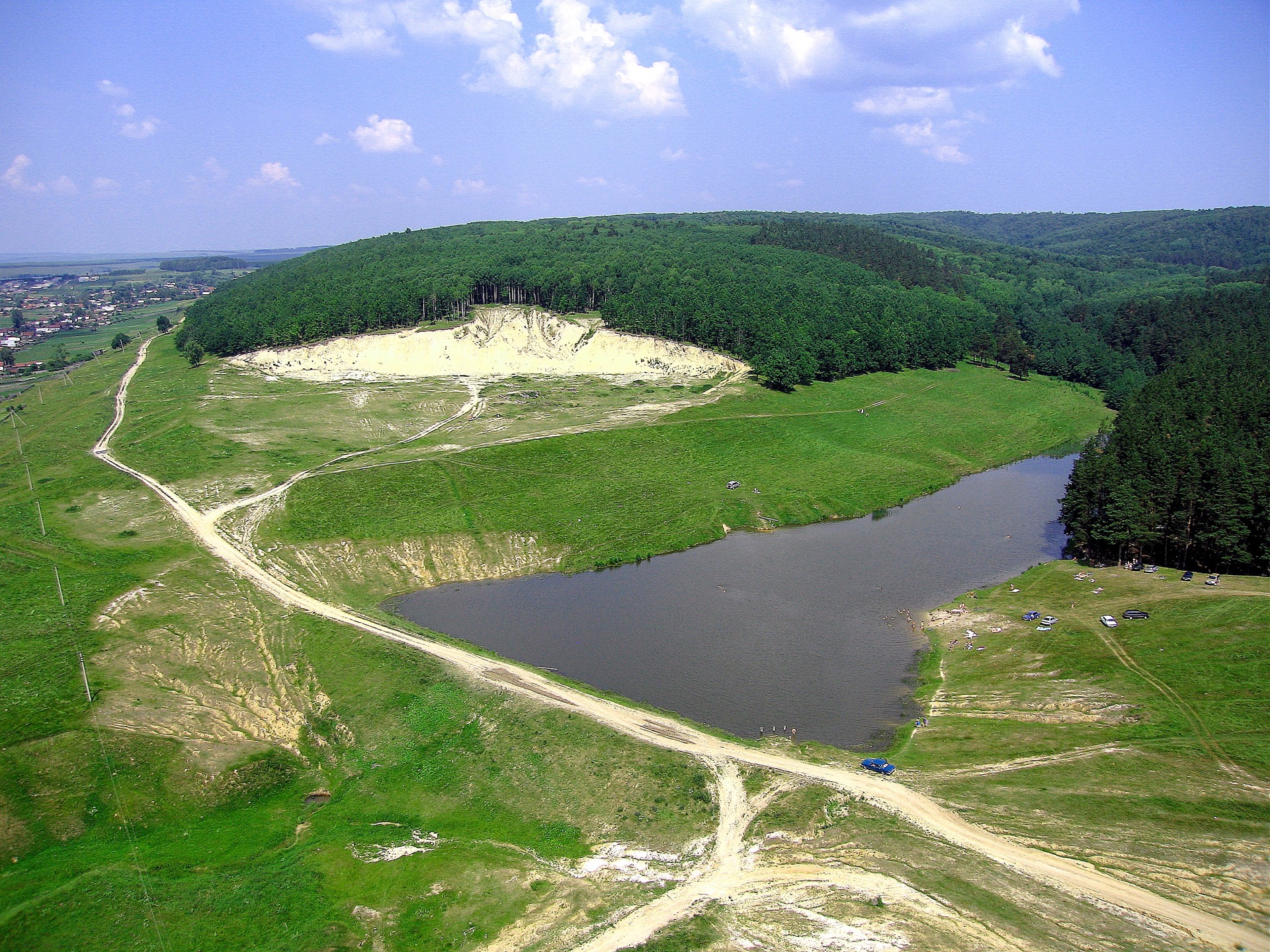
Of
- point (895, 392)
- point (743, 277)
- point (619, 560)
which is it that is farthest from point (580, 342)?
point (619, 560)

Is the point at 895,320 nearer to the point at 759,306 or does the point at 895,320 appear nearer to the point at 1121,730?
the point at 759,306

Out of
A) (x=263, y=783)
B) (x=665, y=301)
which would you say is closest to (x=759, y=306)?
(x=665, y=301)

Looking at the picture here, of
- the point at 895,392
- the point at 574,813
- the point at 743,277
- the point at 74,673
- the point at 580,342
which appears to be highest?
the point at 743,277

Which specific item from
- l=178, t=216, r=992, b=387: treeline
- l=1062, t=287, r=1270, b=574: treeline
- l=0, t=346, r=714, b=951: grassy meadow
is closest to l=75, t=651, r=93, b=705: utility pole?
l=0, t=346, r=714, b=951: grassy meadow

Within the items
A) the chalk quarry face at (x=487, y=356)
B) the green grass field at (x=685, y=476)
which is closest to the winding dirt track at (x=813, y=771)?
the green grass field at (x=685, y=476)

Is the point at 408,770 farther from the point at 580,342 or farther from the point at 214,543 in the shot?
the point at 580,342

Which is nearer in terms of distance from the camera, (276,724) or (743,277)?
(276,724)

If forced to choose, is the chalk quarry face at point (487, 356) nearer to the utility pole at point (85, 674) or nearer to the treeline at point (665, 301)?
the treeline at point (665, 301)
